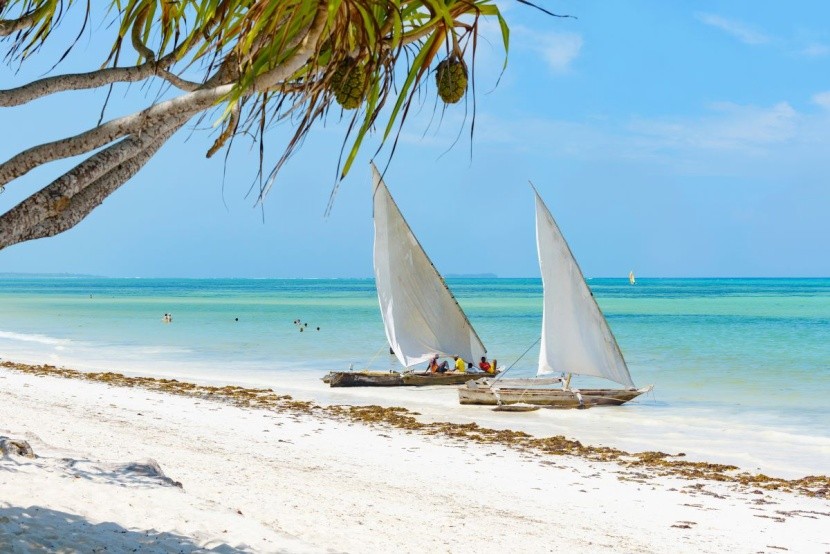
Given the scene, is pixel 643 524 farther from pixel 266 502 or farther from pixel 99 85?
pixel 99 85

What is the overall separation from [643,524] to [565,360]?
9477 mm

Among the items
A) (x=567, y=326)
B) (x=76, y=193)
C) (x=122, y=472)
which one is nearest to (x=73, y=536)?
(x=122, y=472)

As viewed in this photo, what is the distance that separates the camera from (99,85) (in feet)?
9.69

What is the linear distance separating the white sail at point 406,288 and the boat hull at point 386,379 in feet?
3.24

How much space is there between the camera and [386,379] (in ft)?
60.8

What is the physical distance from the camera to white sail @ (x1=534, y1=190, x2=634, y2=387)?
16.5 meters

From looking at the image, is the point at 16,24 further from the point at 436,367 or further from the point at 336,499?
the point at 436,367

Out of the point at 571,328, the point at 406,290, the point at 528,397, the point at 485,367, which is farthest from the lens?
the point at 485,367

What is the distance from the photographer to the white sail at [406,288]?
19.5 metres

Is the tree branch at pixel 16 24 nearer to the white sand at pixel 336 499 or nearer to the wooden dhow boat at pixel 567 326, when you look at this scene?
the white sand at pixel 336 499

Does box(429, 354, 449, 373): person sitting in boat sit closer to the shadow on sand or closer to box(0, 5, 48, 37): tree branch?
the shadow on sand

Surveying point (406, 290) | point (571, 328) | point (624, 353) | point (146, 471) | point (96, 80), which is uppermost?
point (96, 80)

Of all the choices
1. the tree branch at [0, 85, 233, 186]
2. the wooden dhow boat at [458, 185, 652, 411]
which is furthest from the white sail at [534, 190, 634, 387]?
the tree branch at [0, 85, 233, 186]

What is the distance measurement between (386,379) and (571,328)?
4.42 meters
